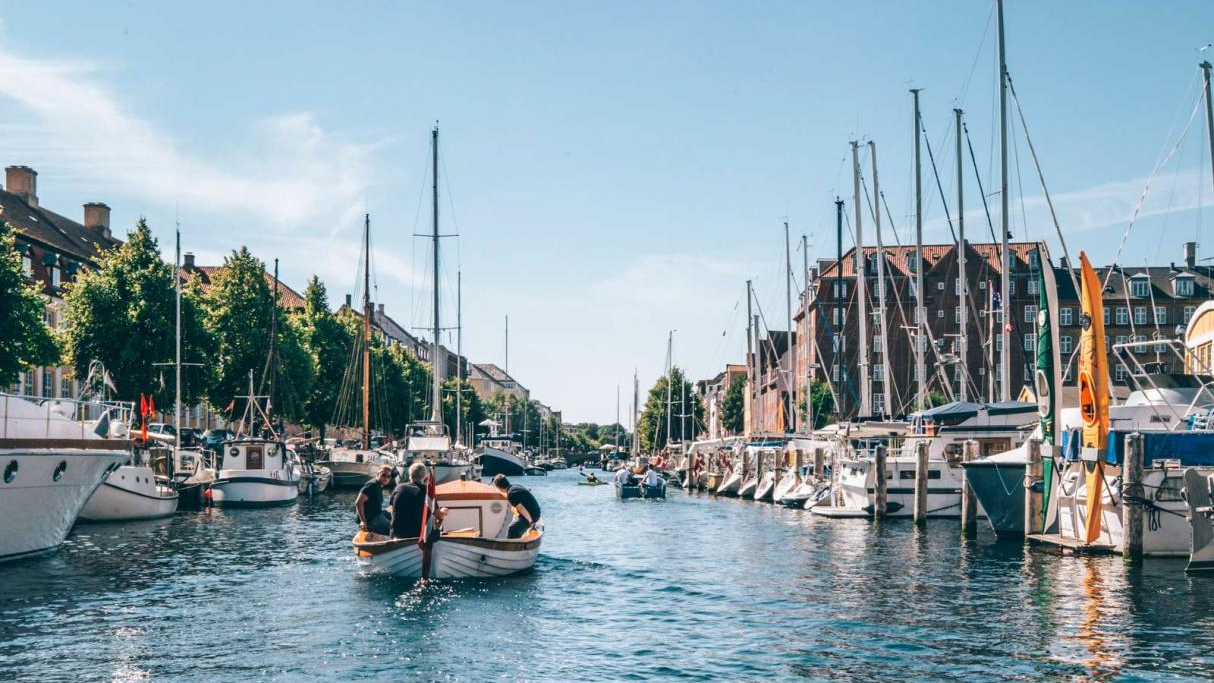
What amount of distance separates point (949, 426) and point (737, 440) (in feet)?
137

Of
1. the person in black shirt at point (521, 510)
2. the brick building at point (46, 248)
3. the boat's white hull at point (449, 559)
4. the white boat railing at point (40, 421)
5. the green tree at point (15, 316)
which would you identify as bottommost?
the boat's white hull at point (449, 559)

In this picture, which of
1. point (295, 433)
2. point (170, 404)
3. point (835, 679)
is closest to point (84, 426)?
point (835, 679)

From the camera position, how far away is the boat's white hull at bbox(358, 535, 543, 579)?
81.3ft

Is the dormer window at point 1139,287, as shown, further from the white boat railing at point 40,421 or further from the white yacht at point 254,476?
the white boat railing at point 40,421

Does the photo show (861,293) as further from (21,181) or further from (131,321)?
(21,181)

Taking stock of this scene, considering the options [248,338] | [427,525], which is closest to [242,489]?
[248,338]

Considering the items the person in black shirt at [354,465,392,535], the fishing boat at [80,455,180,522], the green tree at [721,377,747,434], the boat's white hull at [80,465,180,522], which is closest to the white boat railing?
the person in black shirt at [354,465,392,535]

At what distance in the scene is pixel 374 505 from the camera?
2636 cm

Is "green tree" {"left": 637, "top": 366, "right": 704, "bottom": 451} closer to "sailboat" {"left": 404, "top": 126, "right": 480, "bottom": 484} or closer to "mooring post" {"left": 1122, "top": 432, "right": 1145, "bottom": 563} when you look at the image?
"sailboat" {"left": 404, "top": 126, "right": 480, "bottom": 484}

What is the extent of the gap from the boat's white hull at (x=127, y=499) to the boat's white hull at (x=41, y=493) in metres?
9.99

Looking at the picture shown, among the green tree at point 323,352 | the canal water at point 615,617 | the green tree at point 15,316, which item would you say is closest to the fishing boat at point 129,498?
the green tree at point 15,316

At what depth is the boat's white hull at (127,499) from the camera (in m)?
43.2

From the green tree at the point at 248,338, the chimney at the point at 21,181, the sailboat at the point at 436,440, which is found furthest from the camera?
the chimney at the point at 21,181

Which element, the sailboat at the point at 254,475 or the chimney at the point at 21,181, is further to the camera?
the chimney at the point at 21,181
